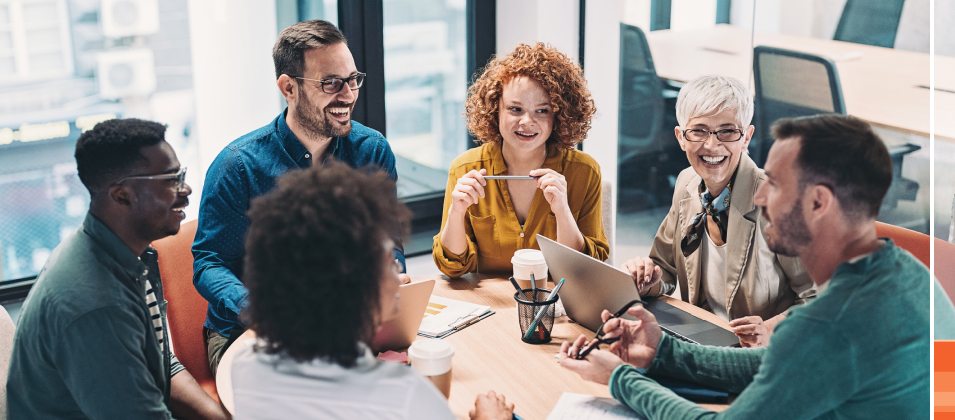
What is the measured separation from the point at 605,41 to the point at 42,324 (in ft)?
10.3

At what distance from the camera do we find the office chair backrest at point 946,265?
1.88 m

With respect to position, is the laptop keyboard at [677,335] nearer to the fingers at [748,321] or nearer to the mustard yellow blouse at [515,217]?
the fingers at [748,321]

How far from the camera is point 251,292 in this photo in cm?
116

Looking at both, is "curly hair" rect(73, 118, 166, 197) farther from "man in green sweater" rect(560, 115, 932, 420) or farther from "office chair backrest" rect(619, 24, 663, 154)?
"office chair backrest" rect(619, 24, 663, 154)

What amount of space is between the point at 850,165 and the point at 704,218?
958mm

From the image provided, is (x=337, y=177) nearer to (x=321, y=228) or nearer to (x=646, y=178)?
(x=321, y=228)

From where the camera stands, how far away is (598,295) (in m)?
1.77

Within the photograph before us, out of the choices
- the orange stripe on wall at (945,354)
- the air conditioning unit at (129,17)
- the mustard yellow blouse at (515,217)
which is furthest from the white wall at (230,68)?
the orange stripe on wall at (945,354)

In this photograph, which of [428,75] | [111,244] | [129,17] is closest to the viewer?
[111,244]

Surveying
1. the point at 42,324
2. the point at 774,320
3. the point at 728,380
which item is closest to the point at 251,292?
the point at 42,324

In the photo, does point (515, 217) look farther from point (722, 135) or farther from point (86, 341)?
point (86, 341)

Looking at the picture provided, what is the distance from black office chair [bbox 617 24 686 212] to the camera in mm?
3916

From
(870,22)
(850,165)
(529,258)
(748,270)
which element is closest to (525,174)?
(529,258)

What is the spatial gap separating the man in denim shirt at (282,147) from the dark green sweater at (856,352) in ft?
4.35
